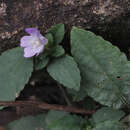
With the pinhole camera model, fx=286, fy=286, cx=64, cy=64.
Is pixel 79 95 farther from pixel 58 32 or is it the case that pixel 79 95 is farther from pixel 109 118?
pixel 58 32

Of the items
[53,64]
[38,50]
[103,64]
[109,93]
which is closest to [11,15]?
[38,50]

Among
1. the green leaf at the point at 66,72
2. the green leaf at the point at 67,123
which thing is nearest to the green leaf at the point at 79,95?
the green leaf at the point at 67,123

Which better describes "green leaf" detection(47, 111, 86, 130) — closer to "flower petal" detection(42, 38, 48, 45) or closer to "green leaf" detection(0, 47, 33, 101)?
"green leaf" detection(0, 47, 33, 101)

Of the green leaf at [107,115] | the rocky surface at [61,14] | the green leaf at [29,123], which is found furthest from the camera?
the green leaf at [29,123]

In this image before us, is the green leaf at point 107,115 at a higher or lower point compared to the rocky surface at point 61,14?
lower

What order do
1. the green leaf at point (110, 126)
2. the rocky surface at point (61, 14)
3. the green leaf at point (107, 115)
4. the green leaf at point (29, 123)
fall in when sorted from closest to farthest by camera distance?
the green leaf at point (110, 126) → the green leaf at point (107, 115) → the rocky surface at point (61, 14) → the green leaf at point (29, 123)

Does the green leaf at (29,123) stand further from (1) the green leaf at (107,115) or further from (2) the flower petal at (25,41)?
(2) the flower petal at (25,41)
